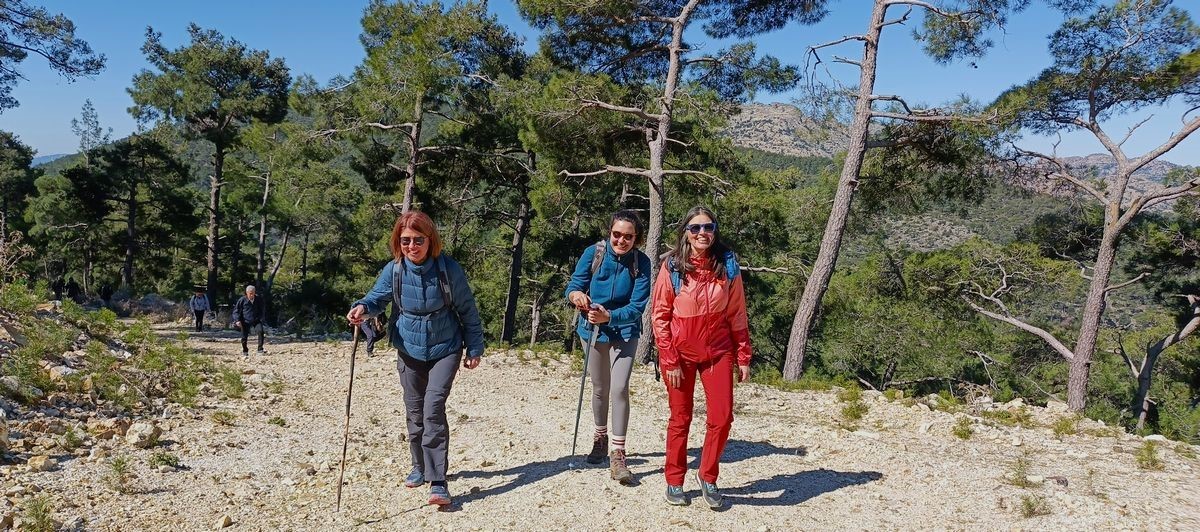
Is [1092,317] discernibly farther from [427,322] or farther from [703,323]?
[427,322]

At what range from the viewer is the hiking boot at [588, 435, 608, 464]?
4.33 m

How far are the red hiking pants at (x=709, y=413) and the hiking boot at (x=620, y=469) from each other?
41 centimetres

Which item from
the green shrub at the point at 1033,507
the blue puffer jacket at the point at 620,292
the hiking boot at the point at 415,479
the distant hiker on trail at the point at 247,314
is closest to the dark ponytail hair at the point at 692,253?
the blue puffer jacket at the point at 620,292

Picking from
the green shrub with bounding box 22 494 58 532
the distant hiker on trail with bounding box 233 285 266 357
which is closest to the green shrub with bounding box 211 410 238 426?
the green shrub with bounding box 22 494 58 532

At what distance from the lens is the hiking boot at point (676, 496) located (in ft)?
11.9

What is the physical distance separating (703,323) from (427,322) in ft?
5.13

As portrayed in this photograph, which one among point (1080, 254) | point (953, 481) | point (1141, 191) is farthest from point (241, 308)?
point (1080, 254)

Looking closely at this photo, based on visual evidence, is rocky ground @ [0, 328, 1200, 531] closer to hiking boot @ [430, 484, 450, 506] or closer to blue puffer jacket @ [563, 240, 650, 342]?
hiking boot @ [430, 484, 450, 506]

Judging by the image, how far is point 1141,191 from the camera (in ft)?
35.2

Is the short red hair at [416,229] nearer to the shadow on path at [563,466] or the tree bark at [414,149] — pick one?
the shadow on path at [563,466]

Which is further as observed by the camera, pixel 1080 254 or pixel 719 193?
pixel 1080 254

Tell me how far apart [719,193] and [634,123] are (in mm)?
2047

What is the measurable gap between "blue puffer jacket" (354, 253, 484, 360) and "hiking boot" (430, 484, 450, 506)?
776mm

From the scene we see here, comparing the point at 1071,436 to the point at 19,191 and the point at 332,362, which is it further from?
the point at 19,191
